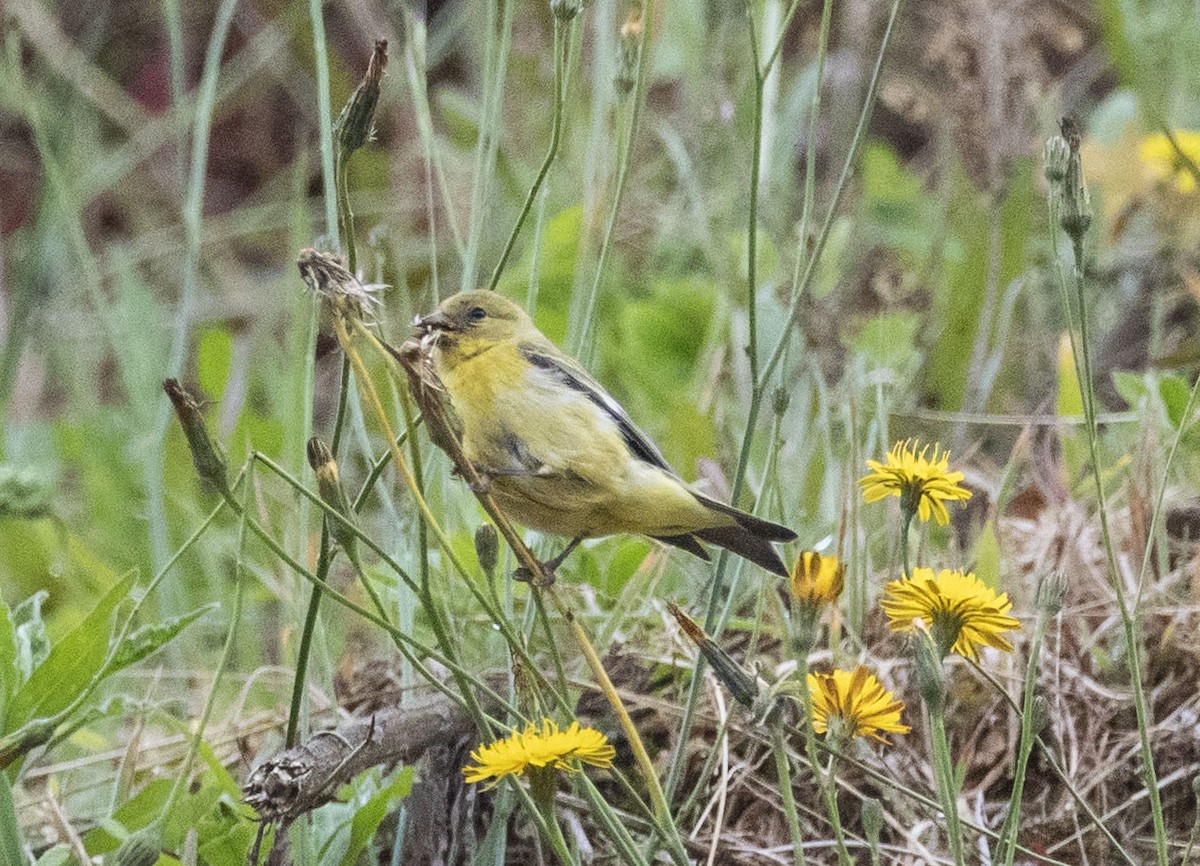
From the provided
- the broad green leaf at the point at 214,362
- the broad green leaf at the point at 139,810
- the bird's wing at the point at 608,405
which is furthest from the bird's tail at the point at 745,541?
the broad green leaf at the point at 214,362

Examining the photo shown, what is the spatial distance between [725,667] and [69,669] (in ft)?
2.41

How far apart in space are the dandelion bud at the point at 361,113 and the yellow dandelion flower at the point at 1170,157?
2184 mm

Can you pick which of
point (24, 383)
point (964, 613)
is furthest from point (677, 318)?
point (24, 383)

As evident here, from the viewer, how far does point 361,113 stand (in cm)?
129

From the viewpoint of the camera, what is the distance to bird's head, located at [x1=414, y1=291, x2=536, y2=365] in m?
1.97

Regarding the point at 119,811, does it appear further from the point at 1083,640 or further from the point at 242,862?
the point at 1083,640

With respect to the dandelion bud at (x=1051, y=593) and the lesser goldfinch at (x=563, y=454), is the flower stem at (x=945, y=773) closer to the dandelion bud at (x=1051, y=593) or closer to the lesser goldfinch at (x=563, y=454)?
the dandelion bud at (x=1051, y=593)

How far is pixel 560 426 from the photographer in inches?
71.6

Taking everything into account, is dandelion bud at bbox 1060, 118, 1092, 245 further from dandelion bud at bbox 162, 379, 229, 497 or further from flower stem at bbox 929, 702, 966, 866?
dandelion bud at bbox 162, 379, 229, 497

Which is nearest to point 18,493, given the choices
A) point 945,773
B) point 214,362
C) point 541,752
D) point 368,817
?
point 214,362

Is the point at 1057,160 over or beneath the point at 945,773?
over

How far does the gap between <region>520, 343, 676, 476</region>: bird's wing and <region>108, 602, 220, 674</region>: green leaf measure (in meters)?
0.56

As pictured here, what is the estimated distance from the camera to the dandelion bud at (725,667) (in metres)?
1.28

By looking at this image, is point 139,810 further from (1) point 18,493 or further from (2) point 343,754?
(1) point 18,493
